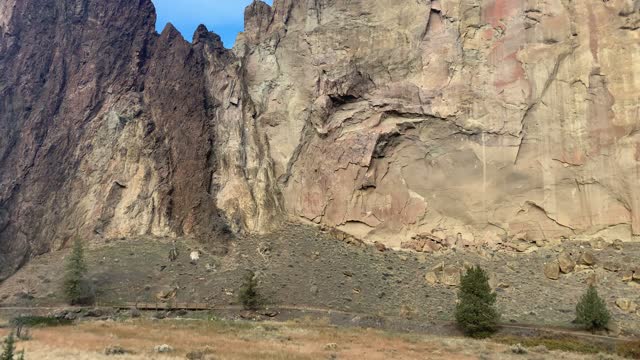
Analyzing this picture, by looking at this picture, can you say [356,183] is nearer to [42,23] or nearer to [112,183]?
[112,183]

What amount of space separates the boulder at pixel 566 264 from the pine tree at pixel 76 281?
33330 mm

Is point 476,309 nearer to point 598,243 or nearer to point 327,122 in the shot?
point 598,243

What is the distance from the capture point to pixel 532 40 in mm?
44812

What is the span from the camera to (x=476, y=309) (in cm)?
3084

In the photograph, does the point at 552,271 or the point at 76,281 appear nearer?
the point at 76,281

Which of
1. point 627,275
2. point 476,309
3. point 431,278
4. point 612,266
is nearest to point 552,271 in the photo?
point 612,266

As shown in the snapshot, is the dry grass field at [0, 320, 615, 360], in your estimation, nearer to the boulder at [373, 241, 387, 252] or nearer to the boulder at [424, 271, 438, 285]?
the boulder at [424, 271, 438, 285]

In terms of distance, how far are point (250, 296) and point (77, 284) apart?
12.1 m

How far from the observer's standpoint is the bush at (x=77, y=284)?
37.6 meters

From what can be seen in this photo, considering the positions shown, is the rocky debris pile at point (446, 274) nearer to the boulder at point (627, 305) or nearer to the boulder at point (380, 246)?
the boulder at point (380, 246)

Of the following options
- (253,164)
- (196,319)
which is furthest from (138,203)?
(196,319)

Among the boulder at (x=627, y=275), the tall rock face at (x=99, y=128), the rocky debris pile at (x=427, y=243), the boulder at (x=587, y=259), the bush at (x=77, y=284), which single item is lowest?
the bush at (x=77, y=284)

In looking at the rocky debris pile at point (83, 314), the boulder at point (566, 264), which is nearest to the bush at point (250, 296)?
the rocky debris pile at point (83, 314)

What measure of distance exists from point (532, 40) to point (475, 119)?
25.7ft
